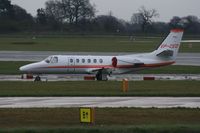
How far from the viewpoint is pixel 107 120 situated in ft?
74.6

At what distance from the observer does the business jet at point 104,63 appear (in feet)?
169

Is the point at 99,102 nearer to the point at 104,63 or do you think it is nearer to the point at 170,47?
the point at 104,63

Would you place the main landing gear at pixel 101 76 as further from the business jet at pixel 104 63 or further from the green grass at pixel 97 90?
the green grass at pixel 97 90

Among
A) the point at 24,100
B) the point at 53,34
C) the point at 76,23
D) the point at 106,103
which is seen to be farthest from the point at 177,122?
the point at 76,23

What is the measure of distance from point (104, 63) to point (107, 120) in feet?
98.7

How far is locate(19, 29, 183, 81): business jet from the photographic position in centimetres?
5162

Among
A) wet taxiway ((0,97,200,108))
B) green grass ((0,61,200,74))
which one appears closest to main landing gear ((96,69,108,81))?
green grass ((0,61,200,74))

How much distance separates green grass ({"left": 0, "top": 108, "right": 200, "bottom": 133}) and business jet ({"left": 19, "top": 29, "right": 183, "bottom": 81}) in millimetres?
24521

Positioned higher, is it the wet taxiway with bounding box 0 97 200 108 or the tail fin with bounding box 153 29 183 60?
the tail fin with bounding box 153 29 183 60

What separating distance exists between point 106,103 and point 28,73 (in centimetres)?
2359

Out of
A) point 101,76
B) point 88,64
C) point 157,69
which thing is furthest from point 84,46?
point 101,76

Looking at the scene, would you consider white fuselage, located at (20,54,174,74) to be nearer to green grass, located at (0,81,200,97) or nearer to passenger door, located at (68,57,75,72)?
passenger door, located at (68,57,75,72)

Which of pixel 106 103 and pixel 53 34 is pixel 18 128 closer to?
pixel 106 103

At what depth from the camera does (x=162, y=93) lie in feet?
113
